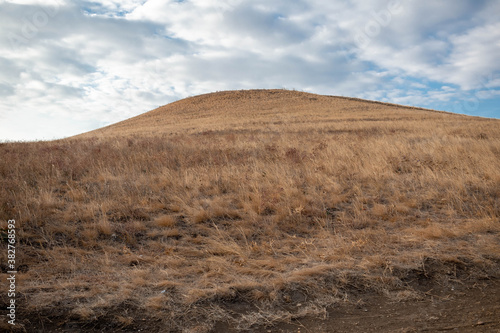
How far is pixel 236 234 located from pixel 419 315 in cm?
288

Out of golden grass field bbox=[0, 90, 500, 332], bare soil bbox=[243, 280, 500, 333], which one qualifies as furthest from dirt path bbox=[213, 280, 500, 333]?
golden grass field bbox=[0, 90, 500, 332]

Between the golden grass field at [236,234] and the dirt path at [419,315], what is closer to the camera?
the dirt path at [419,315]

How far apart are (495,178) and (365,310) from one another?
5.89 meters

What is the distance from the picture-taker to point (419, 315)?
325 cm

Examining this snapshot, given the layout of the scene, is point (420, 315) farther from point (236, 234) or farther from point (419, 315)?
point (236, 234)

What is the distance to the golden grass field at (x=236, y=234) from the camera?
3473 mm

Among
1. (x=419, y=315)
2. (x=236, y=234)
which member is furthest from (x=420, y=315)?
(x=236, y=234)

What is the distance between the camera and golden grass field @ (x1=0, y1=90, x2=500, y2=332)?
3.47 m

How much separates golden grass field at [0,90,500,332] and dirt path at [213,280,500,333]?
0.51ft

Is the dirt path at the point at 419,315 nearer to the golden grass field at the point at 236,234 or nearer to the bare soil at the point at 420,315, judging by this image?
the bare soil at the point at 420,315

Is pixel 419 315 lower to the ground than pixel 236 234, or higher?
lower

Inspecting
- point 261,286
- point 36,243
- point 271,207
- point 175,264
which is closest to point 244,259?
point 261,286

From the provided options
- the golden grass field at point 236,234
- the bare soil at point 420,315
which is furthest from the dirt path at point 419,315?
the golden grass field at point 236,234

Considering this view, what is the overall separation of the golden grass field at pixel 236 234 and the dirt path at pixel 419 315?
6.1 inches
